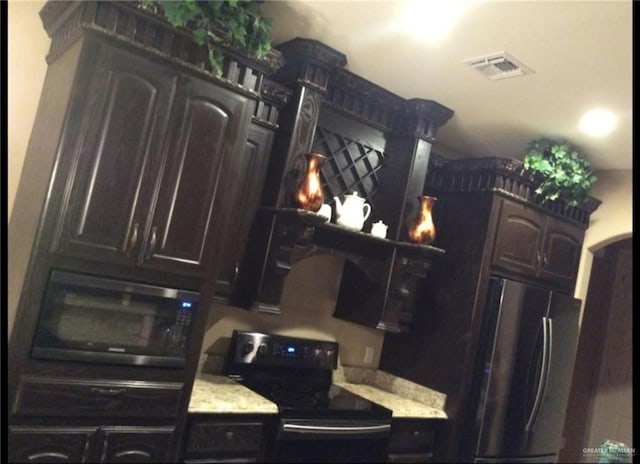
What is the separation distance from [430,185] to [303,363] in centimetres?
139

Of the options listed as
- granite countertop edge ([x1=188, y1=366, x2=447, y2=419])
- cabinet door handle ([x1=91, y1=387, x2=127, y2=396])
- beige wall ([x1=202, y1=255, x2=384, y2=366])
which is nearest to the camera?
cabinet door handle ([x1=91, y1=387, x2=127, y2=396])

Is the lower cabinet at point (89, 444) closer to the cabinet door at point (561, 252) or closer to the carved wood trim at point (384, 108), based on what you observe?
the carved wood trim at point (384, 108)

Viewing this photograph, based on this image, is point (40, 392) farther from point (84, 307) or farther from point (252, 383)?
point (252, 383)

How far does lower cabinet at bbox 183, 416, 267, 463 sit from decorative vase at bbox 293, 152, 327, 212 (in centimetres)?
102

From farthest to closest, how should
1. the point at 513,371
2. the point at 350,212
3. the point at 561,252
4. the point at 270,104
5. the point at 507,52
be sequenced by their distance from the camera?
the point at 561,252 → the point at 513,371 → the point at 350,212 → the point at 270,104 → the point at 507,52

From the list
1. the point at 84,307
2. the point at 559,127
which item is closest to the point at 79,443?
the point at 84,307

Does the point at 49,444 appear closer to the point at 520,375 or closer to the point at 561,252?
the point at 520,375

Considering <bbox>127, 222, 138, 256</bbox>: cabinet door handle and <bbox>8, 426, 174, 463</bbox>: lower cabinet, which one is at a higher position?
<bbox>127, 222, 138, 256</bbox>: cabinet door handle

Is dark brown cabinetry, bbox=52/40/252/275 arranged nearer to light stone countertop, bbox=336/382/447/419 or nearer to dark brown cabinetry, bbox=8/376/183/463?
dark brown cabinetry, bbox=8/376/183/463

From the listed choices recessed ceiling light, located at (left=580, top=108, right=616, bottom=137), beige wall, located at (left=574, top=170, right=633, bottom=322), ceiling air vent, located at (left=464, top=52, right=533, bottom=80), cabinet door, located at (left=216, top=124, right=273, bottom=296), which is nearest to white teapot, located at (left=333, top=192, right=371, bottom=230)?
cabinet door, located at (left=216, top=124, right=273, bottom=296)

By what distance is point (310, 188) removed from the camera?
284cm

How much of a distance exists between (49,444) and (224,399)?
0.78 m

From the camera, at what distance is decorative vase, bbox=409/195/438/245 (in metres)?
3.33

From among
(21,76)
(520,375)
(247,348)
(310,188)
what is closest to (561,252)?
(520,375)
